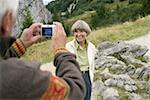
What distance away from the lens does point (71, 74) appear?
1961mm

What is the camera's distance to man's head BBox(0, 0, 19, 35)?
1.75 metres

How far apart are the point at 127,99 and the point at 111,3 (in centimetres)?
8545

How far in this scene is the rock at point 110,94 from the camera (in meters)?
8.05

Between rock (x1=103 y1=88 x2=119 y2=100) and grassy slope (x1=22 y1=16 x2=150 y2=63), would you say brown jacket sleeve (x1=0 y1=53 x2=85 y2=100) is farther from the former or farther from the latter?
grassy slope (x1=22 y1=16 x2=150 y2=63)

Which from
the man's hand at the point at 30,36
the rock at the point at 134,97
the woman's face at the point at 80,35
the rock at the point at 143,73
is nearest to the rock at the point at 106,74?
the rock at the point at 143,73

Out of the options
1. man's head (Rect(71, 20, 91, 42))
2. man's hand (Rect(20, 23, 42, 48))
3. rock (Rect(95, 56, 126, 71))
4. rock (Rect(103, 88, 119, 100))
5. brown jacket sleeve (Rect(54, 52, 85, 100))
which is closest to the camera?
brown jacket sleeve (Rect(54, 52, 85, 100))

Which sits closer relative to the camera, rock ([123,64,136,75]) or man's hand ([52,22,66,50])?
man's hand ([52,22,66,50])

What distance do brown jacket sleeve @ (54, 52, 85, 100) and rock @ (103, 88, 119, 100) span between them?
6.00m

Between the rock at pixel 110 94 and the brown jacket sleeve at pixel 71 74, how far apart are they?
600 centimetres

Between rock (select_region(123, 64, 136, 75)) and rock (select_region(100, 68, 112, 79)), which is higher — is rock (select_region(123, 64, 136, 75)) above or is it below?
below

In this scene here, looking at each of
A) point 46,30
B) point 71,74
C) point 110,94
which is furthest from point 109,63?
point 71,74

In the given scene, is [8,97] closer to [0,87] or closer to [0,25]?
[0,87]

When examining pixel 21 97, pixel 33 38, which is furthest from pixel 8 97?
pixel 33 38

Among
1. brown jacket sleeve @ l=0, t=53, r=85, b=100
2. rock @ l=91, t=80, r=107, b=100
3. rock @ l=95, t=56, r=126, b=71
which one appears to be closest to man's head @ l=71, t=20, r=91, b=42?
rock @ l=91, t=80, r=107, b=100
